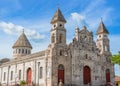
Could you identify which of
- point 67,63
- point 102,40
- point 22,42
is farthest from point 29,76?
point 102,40

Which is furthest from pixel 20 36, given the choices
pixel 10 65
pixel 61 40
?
pixel 61 40

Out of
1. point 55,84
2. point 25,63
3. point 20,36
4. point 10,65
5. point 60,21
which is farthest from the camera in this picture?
point 20,36

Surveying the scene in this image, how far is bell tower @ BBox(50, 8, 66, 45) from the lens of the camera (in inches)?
2217

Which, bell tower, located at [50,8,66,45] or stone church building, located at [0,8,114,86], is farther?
bell tower, located at [50,8,66,45]

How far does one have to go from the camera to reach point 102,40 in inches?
2594

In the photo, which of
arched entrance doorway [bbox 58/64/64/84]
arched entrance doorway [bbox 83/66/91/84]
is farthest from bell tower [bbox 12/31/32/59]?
arched entrance doorway [bbox 58/64/64/84]

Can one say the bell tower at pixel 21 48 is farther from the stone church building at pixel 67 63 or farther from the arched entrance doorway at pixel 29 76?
the arched entrance doorway at pixel 29 76

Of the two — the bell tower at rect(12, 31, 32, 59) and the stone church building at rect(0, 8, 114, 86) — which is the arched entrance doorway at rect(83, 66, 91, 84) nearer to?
the stone church building at rect(0, 8, 114, 86)

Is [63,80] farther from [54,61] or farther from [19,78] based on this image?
[19,78]

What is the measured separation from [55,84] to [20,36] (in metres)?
30.3

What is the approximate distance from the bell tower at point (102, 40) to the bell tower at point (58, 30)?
12853mm

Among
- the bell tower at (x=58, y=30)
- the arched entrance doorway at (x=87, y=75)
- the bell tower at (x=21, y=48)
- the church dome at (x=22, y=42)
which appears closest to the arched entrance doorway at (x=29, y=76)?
the bell tower at (x=58, y=30)

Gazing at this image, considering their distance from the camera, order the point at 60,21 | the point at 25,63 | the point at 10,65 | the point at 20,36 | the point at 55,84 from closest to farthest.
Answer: the point at 55,84
the point at 60,21
the point at 25,63
the point at 10,65
the point at 20,36

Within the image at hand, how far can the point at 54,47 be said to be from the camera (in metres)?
54.8
